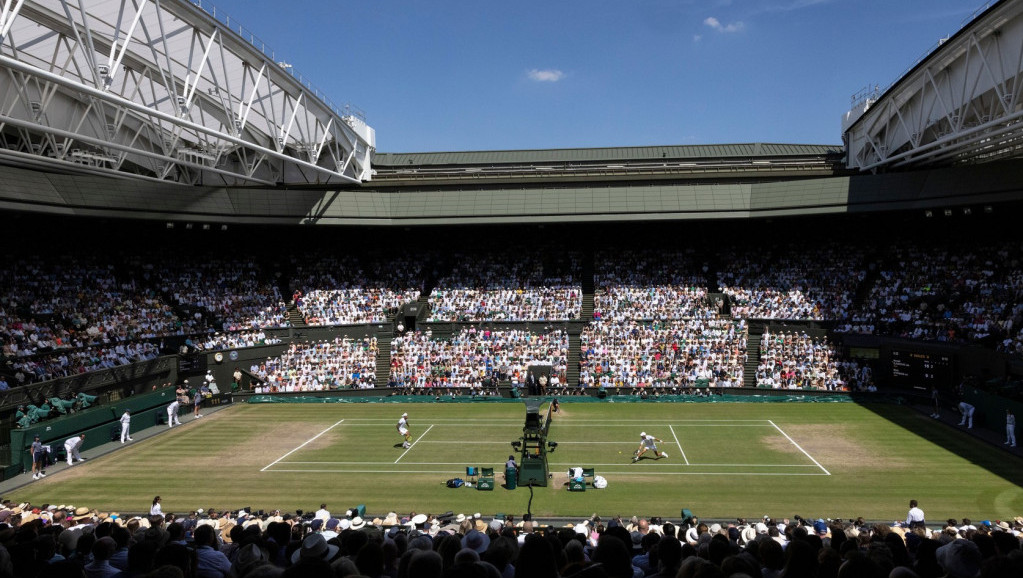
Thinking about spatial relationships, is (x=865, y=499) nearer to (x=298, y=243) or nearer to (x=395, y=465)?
(x=395, y=465)

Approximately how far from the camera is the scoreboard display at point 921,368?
33106 millimetres

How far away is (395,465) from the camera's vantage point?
25.1 meters

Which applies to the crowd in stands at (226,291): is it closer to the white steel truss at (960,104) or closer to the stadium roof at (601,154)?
the stadium roof at (601,154)

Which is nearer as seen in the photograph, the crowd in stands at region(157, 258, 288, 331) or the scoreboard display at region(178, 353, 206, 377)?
the scoreboard display at region(178, 353, 206, 377)

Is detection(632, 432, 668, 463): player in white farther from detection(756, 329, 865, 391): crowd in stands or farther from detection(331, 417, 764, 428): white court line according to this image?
detection(756, 329, 865, 391): crowd in stands

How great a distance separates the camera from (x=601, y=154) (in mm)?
54500

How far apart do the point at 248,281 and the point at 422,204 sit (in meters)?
13.7

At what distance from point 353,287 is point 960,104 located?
123 ft

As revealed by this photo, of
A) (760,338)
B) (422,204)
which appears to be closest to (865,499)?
(760,338)

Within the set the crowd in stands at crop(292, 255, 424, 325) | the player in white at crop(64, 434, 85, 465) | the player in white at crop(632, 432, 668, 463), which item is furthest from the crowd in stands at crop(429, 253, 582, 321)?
the player in white at crop(64, 434, 85, 465)

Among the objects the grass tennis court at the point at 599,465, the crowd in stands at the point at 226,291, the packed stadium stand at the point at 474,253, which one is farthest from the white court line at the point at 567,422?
the crowd in stands at the point at 226,291

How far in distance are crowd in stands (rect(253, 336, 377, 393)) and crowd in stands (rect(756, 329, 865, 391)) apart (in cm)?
2395

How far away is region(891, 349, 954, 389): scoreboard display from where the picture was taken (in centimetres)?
3311

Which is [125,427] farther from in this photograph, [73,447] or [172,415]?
[73,447]
